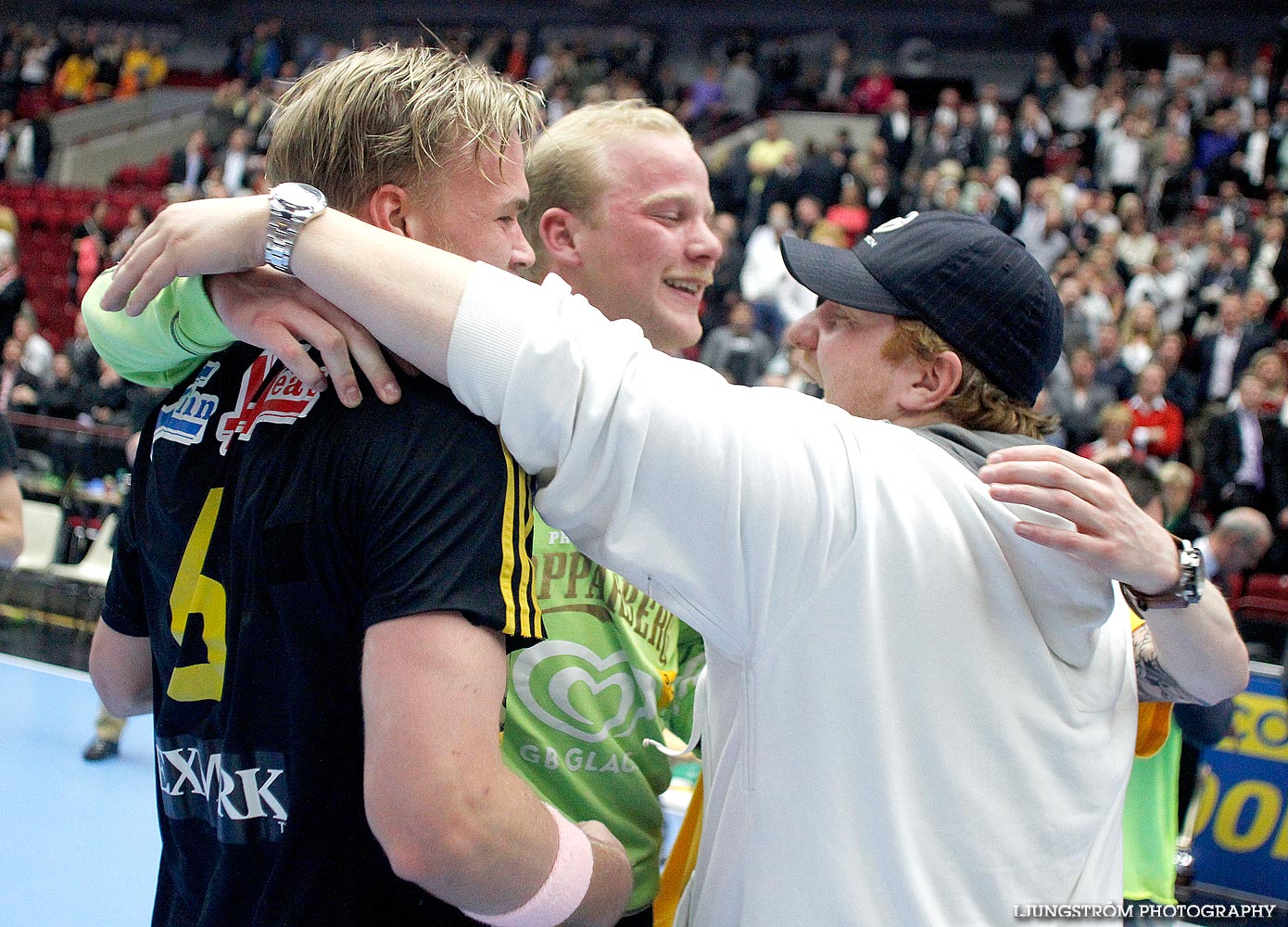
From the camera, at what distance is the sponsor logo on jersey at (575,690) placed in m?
1.74

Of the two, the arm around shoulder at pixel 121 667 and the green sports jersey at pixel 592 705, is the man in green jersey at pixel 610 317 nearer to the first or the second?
the green sports jersey at pixel 592 705

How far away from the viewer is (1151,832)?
384 cm

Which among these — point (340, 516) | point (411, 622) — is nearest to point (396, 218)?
point (340, 516)

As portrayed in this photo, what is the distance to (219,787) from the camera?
143cm

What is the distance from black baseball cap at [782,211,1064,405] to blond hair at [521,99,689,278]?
29.7 inches

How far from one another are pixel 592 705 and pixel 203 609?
56cm

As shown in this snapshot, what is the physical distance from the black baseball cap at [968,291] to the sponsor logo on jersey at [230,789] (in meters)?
0.90

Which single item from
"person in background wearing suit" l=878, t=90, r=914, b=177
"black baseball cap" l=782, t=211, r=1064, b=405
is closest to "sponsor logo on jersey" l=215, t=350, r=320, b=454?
"black baseball cap" l=782, t=211, r=1064, b=405

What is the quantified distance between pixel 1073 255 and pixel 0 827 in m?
9.38

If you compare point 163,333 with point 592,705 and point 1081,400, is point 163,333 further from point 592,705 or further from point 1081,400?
point 1081,400

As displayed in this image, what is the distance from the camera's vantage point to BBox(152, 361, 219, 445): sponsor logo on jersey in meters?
1.52

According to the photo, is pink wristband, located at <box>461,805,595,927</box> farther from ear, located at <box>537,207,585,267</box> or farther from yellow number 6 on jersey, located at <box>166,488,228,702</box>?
ear, located at <box>537,207,585,267</box>

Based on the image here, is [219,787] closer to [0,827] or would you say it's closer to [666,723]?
[666,723]

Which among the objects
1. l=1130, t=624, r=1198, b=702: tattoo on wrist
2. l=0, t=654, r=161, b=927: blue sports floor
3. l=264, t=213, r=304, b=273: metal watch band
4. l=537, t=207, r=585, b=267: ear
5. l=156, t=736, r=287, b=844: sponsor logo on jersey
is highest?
l=264, t=213, r=304, b=273: metal watch band
